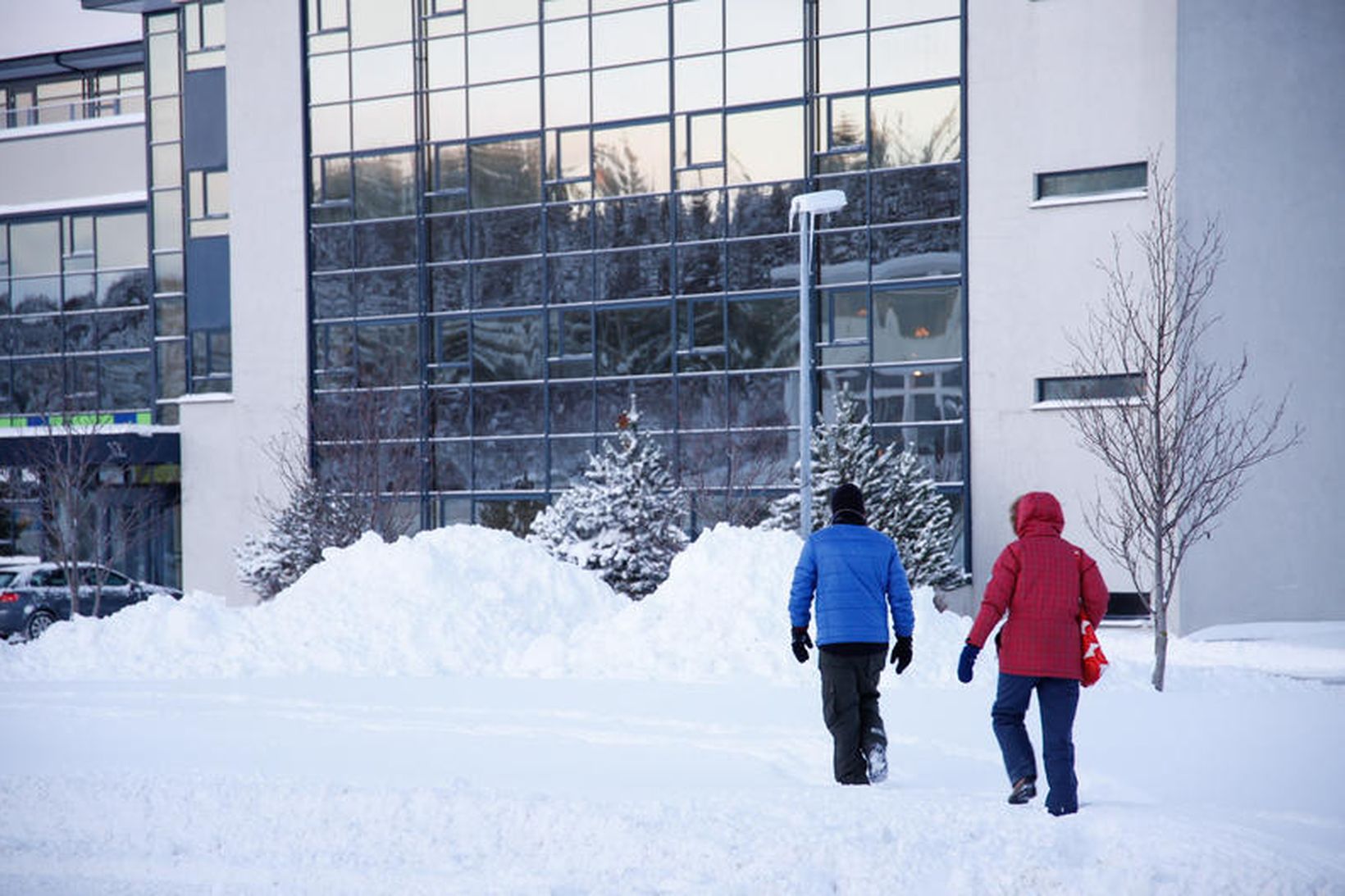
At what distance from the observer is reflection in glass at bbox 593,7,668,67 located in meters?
27.5

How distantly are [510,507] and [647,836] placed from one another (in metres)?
22.7

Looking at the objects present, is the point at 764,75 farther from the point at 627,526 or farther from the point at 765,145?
the point at 627,526

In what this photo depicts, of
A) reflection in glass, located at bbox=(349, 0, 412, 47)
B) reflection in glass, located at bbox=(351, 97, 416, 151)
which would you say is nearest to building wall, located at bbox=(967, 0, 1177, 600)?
reflection in glass, located at bbox=(351, 97, 416, 151)

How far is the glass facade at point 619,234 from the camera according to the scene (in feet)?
84.2

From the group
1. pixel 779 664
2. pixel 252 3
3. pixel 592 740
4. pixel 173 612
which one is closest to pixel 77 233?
pixel 252 3

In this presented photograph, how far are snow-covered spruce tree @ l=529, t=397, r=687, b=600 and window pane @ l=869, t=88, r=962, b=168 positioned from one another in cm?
723

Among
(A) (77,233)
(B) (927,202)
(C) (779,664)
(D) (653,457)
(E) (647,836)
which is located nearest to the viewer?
(E) (647,836)

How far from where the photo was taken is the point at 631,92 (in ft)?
91.0

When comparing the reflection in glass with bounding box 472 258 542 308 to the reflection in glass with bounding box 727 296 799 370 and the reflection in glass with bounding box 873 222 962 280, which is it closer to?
the reflection in glass with bounding box 727 296 799 370

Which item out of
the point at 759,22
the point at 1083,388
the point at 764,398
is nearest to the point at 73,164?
the point at 759,22

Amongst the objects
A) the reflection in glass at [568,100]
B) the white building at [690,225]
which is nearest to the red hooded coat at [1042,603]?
the white building at [690,225]

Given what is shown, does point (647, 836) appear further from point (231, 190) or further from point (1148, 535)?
point (231, 190)

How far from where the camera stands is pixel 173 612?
16547 mm

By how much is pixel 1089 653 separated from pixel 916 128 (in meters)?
19.5
